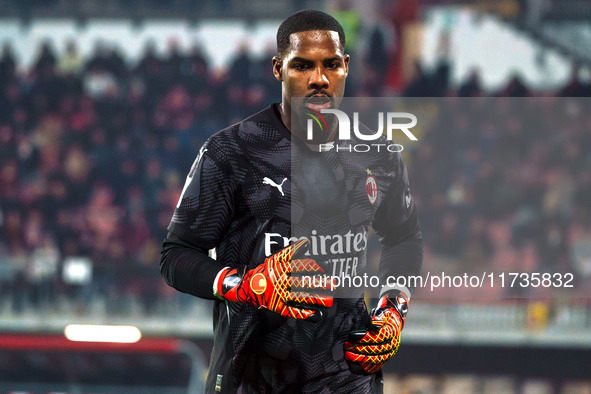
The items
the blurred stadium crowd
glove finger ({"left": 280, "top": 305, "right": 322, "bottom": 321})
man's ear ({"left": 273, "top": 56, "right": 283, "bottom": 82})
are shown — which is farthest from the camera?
the blurred stadium crowd

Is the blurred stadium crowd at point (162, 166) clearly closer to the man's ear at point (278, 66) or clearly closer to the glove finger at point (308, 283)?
the man's ear at point (278, 66)

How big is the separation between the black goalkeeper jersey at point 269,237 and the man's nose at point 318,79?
0.62ft

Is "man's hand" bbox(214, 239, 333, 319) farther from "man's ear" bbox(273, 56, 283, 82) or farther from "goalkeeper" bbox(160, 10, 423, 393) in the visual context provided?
"man's ear" bbox(273, 56, 283, 82)

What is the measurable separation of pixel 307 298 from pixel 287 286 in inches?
2.3

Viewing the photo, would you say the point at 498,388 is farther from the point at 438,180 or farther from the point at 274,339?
the point at 274,339

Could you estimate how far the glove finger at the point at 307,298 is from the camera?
1.89 meters

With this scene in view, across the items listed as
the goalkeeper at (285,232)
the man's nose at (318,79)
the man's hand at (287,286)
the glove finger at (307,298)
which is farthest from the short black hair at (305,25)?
the glove finger at (307,298)

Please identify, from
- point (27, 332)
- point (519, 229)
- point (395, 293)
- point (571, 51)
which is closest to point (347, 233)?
point (395, 293)

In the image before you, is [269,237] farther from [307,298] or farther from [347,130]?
[347,130]

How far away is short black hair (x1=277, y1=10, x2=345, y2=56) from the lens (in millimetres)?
2123

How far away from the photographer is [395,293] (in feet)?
7.84

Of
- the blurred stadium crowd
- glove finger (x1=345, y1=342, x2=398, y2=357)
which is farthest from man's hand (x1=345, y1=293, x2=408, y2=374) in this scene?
the blurred stadium crowd

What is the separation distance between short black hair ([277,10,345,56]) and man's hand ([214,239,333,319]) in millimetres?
623

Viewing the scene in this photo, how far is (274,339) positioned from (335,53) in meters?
0.84
